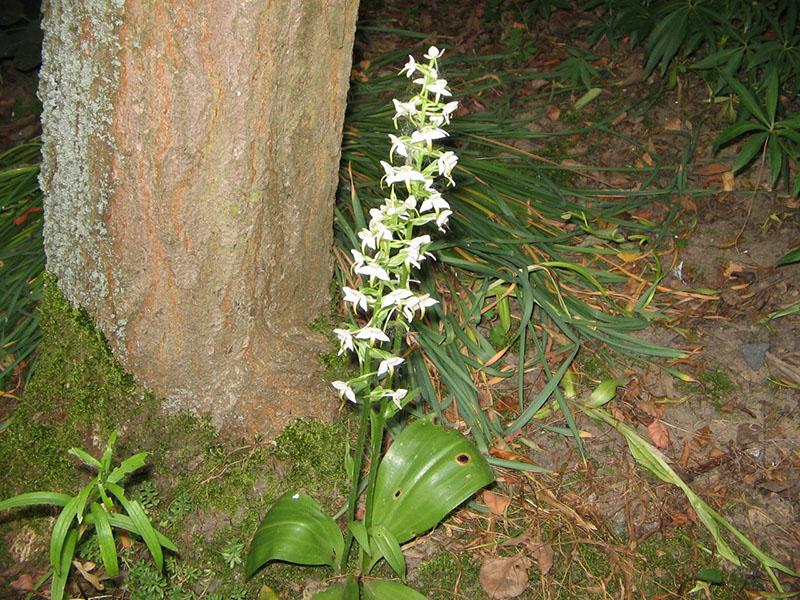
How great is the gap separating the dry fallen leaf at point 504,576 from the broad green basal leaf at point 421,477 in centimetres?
30

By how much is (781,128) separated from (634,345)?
1306 millimetres

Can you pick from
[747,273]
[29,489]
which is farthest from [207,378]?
[747,273]

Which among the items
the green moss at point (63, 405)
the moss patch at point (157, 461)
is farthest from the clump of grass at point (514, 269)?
the green moss at point (63, 405)

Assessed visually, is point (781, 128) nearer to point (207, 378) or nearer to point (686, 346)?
point (686, 346)

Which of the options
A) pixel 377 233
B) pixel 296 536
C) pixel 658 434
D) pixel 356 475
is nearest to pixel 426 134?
pixel 377 233

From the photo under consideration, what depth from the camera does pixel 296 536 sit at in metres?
2.08

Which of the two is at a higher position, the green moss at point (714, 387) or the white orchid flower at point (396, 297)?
the white orchid flower at point (396, 297)

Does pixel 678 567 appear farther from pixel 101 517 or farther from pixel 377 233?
pixel 101 517

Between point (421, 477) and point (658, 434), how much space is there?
101 cm

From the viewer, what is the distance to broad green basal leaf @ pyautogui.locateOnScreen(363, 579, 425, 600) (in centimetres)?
207

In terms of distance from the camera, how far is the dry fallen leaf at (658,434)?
2.64m

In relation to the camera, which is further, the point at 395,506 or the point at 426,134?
the point at 395,506

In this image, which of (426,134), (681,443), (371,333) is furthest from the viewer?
(681,443)

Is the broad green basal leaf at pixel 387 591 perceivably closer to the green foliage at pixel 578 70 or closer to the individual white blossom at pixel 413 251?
the individual white blossom at pixel 413 251
